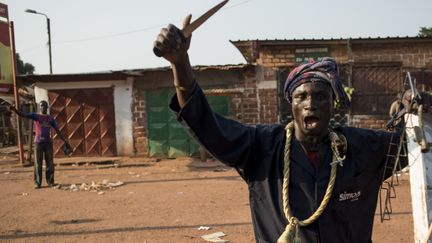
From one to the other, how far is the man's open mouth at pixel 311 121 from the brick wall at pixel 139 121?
1138 centimetres

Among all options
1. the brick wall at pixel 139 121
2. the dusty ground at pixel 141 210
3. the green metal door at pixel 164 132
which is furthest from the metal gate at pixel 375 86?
the brick wall at pixel 139 121

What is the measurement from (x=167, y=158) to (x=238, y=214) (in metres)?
7.13

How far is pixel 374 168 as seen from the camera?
188cm

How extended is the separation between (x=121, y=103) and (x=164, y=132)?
1750mm

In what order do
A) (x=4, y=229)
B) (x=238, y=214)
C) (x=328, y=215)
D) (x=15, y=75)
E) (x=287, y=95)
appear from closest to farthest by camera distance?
(x=328, y=215)
(x=287, y=95)
(x=4, y=229)
(x=238, y=214)
(x=15, y=75)

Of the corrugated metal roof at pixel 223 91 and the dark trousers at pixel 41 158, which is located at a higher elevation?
the corrugated metal roof at pixel 223 91

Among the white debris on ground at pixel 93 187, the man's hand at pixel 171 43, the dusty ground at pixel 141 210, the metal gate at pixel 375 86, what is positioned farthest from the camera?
the metal gate at pixel 375 86

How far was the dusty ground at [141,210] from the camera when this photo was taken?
16.7 feet

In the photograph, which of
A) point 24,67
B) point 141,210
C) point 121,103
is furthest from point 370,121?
point 24,67

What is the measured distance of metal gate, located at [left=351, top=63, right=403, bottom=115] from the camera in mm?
11594

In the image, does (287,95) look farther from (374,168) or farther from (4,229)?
(4,229)

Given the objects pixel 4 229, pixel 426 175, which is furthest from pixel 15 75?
pixel 426 175

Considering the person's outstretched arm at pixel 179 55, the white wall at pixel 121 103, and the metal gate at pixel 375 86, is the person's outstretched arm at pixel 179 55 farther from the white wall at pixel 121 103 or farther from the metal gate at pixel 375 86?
the white wall at pixel 121 103

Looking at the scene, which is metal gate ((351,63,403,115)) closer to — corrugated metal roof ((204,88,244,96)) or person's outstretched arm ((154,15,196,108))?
corrugated metal roof ((204,88,244,96))
